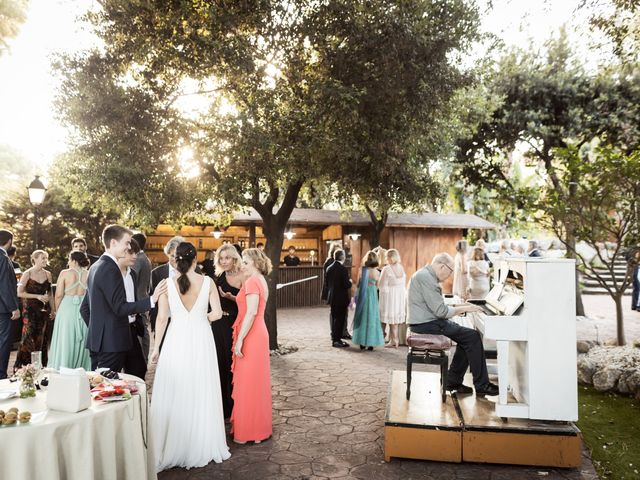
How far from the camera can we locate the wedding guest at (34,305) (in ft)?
22.3

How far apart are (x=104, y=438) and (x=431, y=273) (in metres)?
3.79

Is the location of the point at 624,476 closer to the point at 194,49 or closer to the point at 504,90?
the point at 194,49

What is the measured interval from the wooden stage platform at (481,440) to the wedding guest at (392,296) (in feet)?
16.2

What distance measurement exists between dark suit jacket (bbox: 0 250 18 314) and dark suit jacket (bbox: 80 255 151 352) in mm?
2560

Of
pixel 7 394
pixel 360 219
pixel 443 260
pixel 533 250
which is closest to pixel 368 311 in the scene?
pixel 443 260

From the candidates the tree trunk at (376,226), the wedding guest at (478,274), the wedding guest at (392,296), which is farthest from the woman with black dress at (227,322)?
the tree trunk at (376,226)

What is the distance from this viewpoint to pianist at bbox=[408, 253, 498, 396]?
534 centimetres

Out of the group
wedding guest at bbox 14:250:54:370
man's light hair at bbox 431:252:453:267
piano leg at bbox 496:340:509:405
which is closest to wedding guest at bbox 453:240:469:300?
man's light hair at bbox 431:252:453:267

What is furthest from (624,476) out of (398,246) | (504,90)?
(398,246)

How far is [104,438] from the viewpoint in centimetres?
281

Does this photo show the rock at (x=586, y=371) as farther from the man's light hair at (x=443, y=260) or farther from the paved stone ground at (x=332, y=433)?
the man's light hair at (x=443, y=260)

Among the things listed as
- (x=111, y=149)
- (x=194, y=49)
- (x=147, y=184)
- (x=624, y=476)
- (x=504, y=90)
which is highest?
(x=504, y=90)

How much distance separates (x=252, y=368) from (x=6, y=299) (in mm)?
3475

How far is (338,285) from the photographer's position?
948 cm
